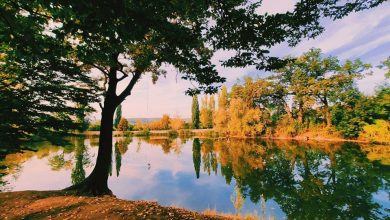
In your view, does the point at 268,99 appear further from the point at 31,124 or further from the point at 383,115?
the point at 31,124

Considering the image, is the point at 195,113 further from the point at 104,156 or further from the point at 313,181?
the point at 104,156

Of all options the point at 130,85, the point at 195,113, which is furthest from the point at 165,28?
the point at 195,113

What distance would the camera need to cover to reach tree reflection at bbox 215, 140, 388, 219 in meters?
10.2

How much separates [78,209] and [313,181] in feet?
42.2

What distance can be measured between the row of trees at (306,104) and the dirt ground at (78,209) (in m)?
29.8

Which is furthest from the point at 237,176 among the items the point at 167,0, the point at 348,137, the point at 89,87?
the point at 348,137

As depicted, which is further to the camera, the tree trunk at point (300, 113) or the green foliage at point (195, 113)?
the green foliage at point (195, 113)

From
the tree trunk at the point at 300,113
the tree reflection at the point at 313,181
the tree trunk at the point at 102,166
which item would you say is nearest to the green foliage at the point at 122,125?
the tree trunk at the point at 300,113

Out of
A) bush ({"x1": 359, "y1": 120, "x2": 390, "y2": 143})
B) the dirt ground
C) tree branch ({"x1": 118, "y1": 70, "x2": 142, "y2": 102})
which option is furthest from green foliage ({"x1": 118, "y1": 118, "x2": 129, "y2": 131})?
the dirt ground

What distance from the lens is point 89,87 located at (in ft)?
29.7

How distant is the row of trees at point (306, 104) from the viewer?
100 feet

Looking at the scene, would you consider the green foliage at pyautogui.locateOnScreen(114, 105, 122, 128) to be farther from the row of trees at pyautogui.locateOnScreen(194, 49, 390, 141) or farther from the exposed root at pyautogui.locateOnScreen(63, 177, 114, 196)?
the exposed root at pyautogui.locateOnScreen(63, 177, 114, 196)

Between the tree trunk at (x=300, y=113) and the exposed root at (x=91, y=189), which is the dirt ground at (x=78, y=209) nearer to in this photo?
the exposed root at (x=91, y=189)

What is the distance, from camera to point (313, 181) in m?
14.6
